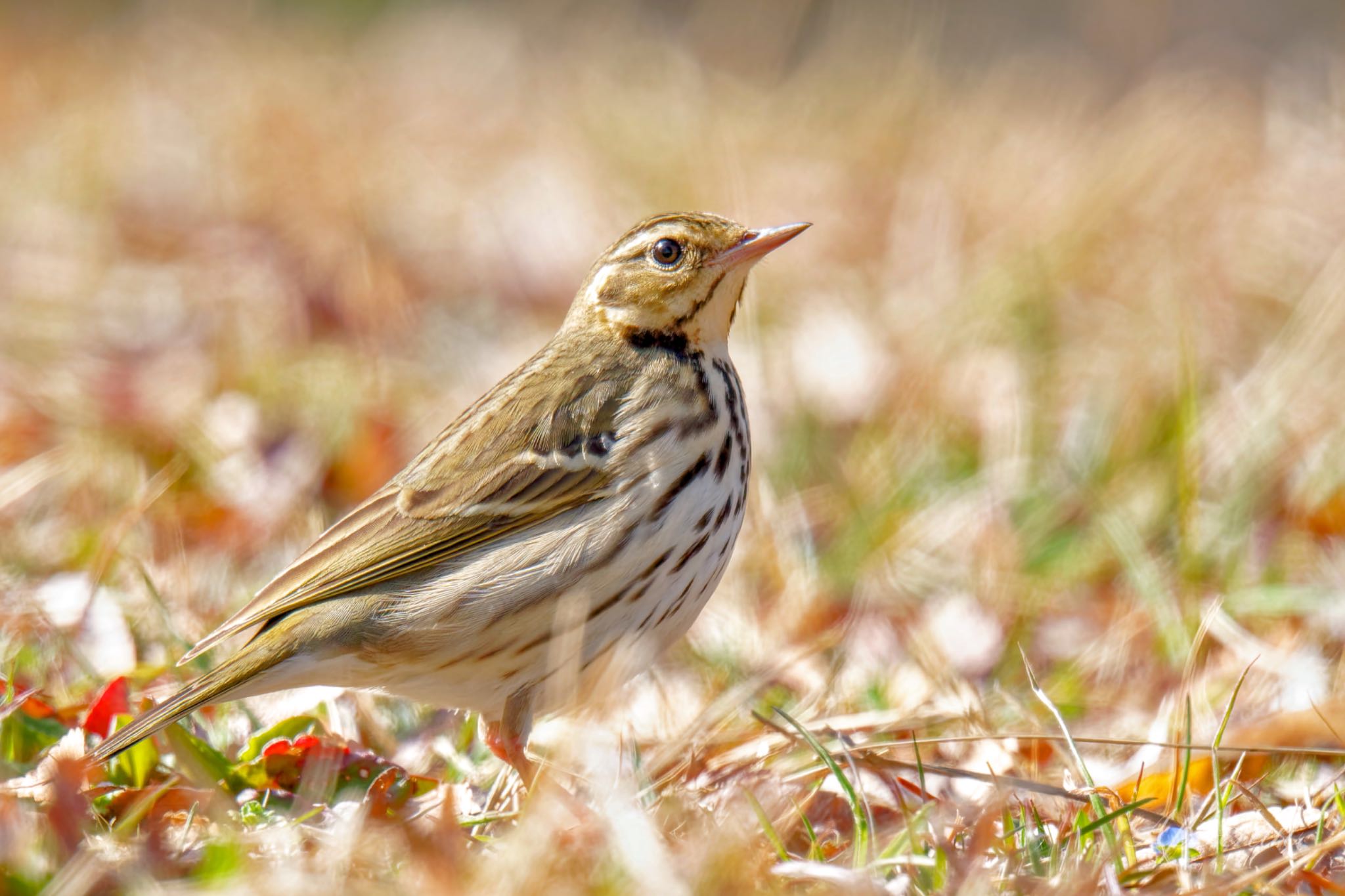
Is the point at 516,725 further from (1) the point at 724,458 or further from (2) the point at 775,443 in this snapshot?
(2) the point at 775,443

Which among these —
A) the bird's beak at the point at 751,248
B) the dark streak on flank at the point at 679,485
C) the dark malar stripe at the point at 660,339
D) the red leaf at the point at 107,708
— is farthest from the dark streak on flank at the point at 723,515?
the red leaf at the point at 107,708

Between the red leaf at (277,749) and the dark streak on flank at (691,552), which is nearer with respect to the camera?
the red leaf at (277,749)

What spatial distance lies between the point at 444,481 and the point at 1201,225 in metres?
6.13

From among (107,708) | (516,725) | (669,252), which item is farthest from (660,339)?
(107,708)

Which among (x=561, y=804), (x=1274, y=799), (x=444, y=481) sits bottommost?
(x=1274, y=799)

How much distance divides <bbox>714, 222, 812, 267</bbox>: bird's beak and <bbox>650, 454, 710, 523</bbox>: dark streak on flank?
702 mm

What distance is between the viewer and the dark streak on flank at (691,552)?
3.98m

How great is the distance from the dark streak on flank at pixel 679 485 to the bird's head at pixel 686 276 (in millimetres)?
555

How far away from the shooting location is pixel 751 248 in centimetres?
451

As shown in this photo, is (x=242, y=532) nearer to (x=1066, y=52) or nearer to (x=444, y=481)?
(x=444, y=481)

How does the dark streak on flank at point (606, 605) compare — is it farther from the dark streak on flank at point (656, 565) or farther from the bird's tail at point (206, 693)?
the bird's tail at point (206, 693)

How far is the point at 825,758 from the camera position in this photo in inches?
135

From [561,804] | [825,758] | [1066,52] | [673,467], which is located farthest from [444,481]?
[1066,52]

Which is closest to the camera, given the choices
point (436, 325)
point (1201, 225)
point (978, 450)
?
point (978, 450)
